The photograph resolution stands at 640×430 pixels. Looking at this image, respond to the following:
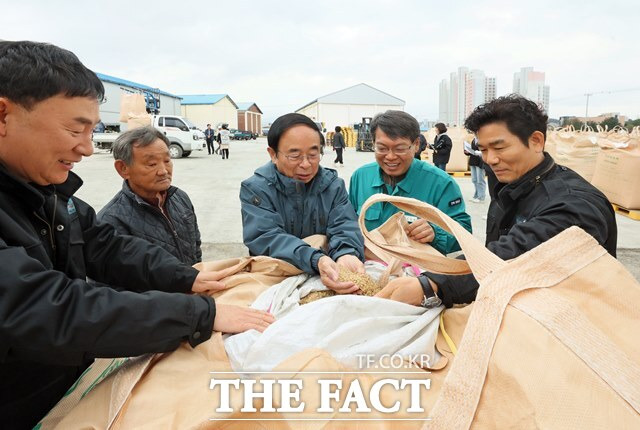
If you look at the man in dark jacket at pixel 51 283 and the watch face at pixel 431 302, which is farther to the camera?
→ the watch face at pixel 431 302

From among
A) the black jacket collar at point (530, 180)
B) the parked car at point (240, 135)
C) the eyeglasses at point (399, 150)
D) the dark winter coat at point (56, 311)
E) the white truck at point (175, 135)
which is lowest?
the dark winter coat at point (56, 311)

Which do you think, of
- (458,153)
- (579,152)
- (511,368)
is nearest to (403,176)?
(511,368)

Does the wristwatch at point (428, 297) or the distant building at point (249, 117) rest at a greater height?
the distant building at point (249, 117)

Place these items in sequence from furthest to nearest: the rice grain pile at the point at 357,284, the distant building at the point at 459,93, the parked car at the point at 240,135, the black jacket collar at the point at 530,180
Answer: the parked car at the point at 240,135 < the distant building at the point at 459,93 < the black jacket collar at the point at 530,180 < the rice grain pile at the point at 357,284

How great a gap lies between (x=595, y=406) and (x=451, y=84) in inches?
1495

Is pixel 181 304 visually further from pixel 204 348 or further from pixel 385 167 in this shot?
pixel 385 167

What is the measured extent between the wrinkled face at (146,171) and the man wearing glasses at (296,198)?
1.91ft

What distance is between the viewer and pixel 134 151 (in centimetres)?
205

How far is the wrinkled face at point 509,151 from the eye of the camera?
161 centimetres

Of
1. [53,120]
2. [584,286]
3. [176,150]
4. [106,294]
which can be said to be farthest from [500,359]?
[176,150]

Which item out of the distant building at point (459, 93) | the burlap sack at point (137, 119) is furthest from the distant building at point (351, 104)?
the burlap sack at point (137, 119)

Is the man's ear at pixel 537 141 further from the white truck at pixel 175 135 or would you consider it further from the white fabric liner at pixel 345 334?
the white truck at pixel 175 135

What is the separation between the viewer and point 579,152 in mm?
8305

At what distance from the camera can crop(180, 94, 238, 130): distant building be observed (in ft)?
171
